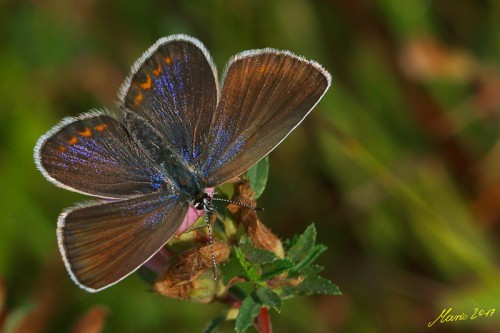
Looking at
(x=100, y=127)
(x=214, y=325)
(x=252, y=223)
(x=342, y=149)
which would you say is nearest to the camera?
(x=252, y=223)

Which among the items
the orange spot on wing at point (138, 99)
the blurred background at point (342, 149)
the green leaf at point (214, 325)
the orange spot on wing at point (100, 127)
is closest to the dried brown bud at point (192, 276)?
the green leaf at point (214, 325)

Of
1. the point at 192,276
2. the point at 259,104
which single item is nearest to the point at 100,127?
the point at 259,104

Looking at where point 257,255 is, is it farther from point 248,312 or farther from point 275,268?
point 248,312

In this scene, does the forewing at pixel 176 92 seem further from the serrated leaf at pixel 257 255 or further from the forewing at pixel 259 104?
the serrated leaf at pixel 257 255

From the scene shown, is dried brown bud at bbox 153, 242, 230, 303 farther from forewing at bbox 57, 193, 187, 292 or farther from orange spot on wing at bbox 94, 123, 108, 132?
orange spot on wing at bbox 94, 123, 108, 132

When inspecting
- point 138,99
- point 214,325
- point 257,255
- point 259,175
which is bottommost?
point 214,325

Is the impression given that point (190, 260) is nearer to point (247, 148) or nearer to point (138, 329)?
point (247, 148)
